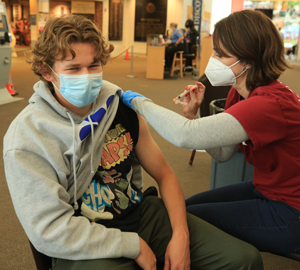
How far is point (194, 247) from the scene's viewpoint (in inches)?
46.2

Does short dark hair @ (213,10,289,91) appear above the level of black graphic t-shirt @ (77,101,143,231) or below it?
above

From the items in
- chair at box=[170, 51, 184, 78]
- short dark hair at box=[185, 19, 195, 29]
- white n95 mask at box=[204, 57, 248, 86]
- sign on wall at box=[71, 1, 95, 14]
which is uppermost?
sign on wall at box=[71, 1, 95, 14]

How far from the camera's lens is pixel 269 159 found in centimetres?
123

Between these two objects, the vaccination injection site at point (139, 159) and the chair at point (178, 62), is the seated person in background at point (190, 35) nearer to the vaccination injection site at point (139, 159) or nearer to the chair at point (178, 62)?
the chair at point (178, 62)

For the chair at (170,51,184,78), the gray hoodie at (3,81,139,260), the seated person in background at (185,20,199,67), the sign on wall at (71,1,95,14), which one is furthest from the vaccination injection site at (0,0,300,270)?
the sign on wall at (71,1,95,14)

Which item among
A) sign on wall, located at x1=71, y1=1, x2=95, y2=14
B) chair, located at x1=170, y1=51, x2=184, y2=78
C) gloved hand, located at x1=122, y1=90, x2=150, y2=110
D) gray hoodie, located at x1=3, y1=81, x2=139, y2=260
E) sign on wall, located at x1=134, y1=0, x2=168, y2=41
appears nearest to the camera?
gray hoodie, located at x1=3, y1=81, x2=139, y2=260

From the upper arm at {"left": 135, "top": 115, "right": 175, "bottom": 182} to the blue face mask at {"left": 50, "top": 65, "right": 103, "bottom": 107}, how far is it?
0.25 m

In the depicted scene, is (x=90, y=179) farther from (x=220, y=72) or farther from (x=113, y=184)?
(x=220, y=72)

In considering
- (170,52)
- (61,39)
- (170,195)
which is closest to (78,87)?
(61,39)

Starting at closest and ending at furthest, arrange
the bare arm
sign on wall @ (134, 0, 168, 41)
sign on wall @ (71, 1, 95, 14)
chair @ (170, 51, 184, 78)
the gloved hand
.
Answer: the bare arm < the gloved hand < chair @ (170, 51, 184, 78) < sign on wall @ (71, 1, 95, 14) < sign on wall @ (134, 0, 168, 41)

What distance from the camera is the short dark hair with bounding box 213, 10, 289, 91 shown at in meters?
1.19

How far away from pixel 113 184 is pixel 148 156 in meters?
0.24

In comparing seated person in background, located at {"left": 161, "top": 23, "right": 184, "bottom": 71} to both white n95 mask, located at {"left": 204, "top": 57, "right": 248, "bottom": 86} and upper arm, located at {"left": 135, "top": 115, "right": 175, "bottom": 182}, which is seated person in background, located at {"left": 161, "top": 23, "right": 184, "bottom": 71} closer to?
white n95 mask, located at {"left": 204, "top": 57, "right": 248, "bottom": 86}

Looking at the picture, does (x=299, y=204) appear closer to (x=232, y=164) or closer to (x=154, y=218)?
(x=154, y=218)
